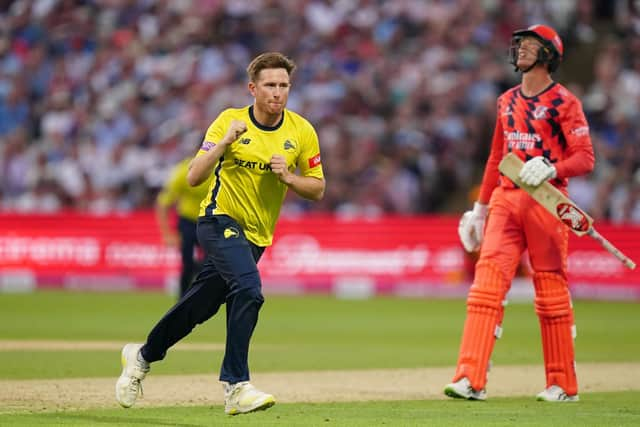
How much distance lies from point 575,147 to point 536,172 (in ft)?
1.38

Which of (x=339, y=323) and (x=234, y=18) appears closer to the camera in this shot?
(x=339, y=323)

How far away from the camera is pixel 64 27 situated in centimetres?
2720

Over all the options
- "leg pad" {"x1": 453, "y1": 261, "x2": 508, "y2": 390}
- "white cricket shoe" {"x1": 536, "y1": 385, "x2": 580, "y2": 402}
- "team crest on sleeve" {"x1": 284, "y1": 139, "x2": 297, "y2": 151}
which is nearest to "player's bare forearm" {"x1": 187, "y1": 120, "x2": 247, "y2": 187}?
"team crest on sleeve" {"x1": 284, "y1": 139, "x2": 297, "y2": 151}

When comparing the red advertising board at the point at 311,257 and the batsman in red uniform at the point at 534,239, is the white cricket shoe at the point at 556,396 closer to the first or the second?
the batsman in red uniform at the point at 534,239

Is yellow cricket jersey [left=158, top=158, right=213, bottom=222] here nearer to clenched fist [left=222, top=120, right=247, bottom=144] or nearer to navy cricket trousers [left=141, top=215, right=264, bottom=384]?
navy cricket trousers [left=141, top=215, right=264, bottom=384]

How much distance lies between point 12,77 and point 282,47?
5.47 meters

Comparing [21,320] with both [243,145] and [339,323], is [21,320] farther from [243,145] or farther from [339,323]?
[243,145]

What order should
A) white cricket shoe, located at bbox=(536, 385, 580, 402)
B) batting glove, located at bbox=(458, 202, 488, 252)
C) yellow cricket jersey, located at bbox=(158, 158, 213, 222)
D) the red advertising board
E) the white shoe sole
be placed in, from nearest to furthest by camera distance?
1. the white shoe sole
2. white cricket shoe, located at bbox=(536, 385, 580, 402)
3. batting glove, located at bbox=(458, 202, 488, 252)
4. yellow cricket jersey, located at bbox=(158, 158, 213, 222)
5. the red advertising board

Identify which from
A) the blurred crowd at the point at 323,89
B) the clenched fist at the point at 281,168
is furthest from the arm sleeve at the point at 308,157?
the blurred crowd at the point at 323,89

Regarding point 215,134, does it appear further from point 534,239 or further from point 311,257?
point 311,257

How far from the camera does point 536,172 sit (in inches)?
348

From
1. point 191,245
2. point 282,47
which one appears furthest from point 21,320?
point 282,47

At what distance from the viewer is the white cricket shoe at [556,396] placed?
923 cm

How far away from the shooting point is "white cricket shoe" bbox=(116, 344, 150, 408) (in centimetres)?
836
